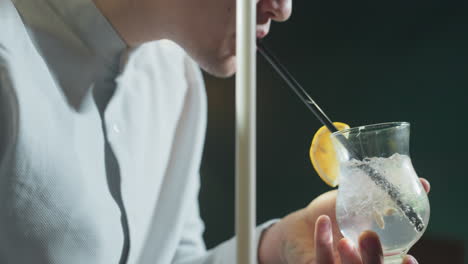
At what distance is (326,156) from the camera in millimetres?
666

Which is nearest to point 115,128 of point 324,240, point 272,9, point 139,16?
point 139,16

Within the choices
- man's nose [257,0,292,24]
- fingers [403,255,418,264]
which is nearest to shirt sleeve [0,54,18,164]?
man's nose [257,0,292,24]

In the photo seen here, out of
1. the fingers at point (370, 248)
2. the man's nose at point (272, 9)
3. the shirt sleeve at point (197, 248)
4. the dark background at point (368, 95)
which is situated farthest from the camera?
the dark background at point (368, 95)

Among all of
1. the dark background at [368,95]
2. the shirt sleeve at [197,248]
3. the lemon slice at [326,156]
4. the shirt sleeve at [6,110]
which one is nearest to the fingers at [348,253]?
the lemon slice at [326,156]

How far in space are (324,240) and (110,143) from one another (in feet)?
1.38

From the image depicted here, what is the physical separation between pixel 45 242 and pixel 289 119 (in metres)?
0.89

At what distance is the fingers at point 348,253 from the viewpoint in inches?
21.8

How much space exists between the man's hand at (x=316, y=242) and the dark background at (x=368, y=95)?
0.60 meters

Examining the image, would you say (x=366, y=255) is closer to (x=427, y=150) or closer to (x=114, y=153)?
(x=114, y=153)

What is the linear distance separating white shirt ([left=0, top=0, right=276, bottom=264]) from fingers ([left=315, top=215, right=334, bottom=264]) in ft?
1.06

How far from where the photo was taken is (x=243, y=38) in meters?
0.34

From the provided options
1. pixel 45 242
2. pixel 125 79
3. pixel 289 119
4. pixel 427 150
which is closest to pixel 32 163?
pixel 45 242

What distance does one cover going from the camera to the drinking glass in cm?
53

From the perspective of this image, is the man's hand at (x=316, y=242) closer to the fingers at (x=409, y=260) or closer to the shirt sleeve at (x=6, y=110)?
the fingers at (x=409, y=260)
